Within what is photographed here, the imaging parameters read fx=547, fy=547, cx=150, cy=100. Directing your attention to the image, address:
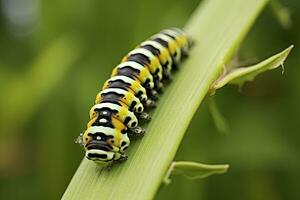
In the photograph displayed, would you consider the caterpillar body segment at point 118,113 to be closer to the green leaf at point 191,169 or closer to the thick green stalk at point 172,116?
the thick green stalk at point 172,116

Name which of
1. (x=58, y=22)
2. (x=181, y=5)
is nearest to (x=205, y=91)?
(x=181, y=5)

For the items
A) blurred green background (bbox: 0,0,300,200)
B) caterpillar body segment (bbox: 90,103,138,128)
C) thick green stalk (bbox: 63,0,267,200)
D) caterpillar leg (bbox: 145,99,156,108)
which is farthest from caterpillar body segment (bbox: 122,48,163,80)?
blurred green background (bbox: 0,0,300,200)

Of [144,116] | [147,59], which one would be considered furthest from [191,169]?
[147,59]

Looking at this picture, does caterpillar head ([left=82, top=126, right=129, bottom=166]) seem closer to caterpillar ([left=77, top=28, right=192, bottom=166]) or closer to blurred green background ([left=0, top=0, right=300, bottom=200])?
caterpillar ([left=77, top=28, right=192, bottom=166])

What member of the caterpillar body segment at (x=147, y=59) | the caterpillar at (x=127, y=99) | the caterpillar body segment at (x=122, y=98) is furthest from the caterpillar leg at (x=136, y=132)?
the caterpillar body segment at (x=147, y=59)

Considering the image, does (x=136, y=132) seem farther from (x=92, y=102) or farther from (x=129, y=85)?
(x=92, y=102)

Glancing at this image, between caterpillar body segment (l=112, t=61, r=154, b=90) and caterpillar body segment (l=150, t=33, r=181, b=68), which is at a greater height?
caterpillar body segment (l=150, t=33, r=181, b=68)
